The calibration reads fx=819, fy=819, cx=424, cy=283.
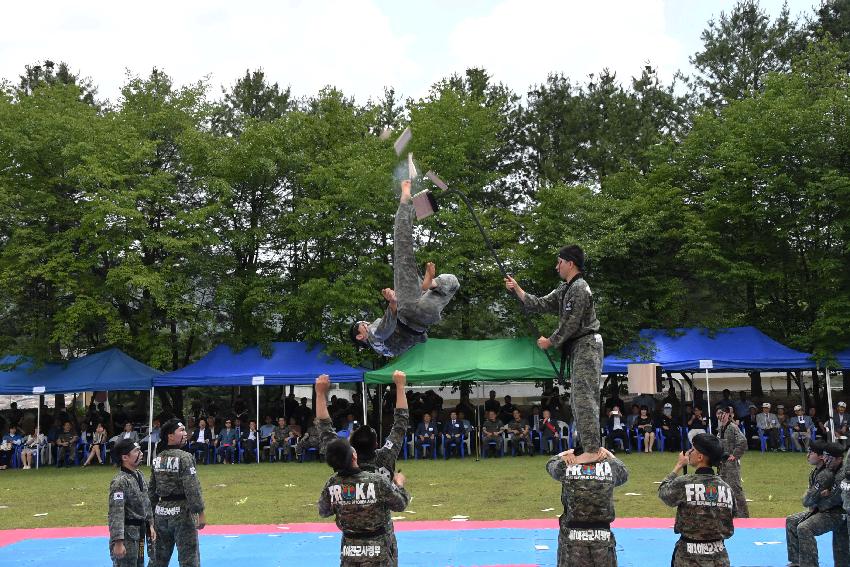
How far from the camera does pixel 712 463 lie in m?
6.14

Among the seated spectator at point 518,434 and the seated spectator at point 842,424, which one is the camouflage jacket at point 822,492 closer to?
the seated spectator at point 842,424

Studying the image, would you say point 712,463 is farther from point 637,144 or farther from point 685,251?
point 637,144

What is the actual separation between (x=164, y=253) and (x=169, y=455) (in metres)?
19.9

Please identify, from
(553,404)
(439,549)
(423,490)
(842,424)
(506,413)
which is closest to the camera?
(439,549)

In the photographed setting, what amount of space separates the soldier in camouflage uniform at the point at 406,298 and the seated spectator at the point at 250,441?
15.5m

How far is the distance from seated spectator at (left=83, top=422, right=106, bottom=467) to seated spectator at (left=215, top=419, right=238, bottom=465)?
10.9ft

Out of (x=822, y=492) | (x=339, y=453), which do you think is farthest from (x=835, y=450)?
(x=339, y=453)

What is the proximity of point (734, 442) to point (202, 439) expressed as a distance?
16.2m

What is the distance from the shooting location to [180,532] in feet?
A: 24.8

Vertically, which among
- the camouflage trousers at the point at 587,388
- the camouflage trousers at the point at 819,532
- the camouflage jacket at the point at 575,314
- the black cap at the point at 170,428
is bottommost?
the camouflage trousers at the point at 819,532

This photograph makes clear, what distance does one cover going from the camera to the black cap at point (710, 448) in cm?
607

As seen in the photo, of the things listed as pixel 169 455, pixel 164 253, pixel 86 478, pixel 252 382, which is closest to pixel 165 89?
pixel 164 253

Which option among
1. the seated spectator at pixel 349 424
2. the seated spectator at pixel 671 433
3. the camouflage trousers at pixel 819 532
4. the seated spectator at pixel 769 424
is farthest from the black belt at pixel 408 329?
the seated spectator at pixel 769 424

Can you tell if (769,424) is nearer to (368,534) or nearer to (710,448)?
(710,448)
